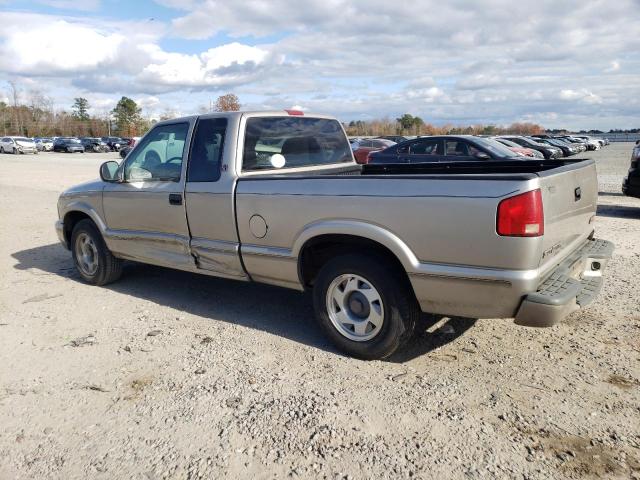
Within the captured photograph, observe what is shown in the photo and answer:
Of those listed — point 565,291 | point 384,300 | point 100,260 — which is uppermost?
point 565,291

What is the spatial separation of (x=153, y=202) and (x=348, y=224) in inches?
91.2

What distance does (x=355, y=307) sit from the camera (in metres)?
3.98

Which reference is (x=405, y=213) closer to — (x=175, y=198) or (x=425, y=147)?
(x=175, y=198)

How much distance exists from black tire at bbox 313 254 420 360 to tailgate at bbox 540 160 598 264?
95cm

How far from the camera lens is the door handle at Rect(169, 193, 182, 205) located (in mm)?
4883

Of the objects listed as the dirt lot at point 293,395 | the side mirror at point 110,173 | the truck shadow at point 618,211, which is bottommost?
the dirt lot at point 293,395

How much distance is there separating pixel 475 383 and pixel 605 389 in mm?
825

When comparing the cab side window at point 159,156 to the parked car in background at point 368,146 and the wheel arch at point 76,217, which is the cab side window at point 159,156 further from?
the parked car in background at point 368,146

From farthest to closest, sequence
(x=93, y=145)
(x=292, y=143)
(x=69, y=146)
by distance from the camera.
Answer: (x=93, y=145) < (x=69, y=146) < (x=292, y=143)

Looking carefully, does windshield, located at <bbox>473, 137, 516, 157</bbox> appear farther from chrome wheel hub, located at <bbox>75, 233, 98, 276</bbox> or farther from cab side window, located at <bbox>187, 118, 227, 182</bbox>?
chrome wheel hub, located at <bbox>75, 233, 98, 276</bbox>

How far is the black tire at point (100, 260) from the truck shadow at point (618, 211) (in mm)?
9051

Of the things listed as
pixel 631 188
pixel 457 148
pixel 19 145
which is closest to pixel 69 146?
pixel 19 145

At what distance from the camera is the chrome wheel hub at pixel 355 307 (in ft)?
12.7

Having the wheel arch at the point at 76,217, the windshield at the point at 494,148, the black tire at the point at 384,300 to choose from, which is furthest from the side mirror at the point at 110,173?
the windshield at the point at 494,148
